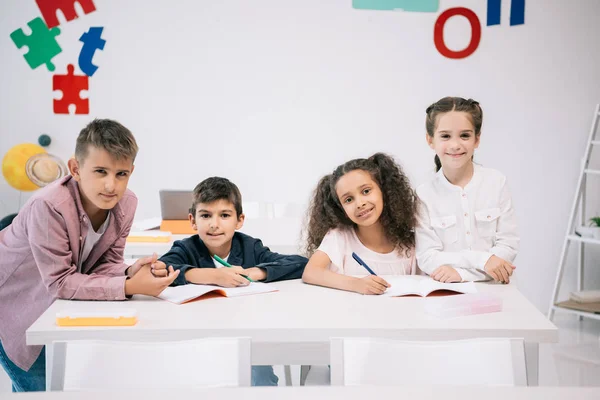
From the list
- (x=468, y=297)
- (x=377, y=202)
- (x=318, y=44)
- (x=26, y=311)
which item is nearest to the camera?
(x=468, y=297)

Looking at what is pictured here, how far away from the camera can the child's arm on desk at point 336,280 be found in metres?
1.73

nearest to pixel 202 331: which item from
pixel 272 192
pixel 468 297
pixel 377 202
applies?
pixel 468 297

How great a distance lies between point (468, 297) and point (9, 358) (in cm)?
120

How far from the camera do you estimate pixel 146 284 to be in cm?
164

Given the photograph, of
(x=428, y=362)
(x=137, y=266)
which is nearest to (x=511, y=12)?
(x=137, y=266)

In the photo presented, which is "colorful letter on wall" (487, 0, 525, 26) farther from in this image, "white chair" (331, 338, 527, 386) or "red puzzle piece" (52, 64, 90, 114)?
"white chair" (331, 338, 527, 386)

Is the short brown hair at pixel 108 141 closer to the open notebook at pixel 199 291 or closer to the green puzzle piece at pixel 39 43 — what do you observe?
the open notebook at pixel 199 291

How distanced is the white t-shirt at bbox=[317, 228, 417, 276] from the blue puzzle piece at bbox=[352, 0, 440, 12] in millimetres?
2659

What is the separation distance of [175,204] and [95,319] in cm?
166

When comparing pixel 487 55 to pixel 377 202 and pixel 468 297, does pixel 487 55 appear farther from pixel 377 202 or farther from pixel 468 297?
pixel 468 297

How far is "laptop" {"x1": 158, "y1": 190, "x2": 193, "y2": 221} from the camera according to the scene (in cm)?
307

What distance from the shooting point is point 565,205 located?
4.50 m

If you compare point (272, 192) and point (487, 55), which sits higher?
point (487, 55)

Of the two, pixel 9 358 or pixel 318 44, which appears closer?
pixel 9 358
